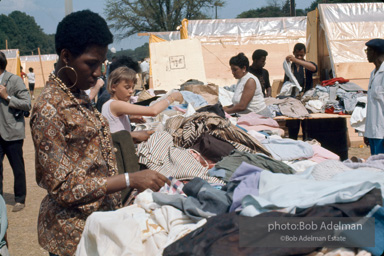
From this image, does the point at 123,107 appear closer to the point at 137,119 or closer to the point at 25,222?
the point at 137,119

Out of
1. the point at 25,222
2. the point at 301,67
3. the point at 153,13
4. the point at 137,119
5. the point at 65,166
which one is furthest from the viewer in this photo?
the point at 153,13

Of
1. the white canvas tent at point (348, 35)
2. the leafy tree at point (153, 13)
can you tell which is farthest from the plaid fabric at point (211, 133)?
the leafy tree at point (153, 13)

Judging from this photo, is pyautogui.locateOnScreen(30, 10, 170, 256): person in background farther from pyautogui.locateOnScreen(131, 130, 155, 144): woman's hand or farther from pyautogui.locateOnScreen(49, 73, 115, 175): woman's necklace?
pyautogui.locateOnScreen(131, 130, 155, 144): woman's hand

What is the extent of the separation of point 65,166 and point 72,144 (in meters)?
0.11

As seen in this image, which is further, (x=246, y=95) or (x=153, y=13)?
(x=153, y=13)

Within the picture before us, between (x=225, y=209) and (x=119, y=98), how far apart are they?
2.07 metres

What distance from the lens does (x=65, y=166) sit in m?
1.81

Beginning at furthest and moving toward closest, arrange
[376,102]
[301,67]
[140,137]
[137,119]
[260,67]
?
[301,67], [260,67], [376,102], [137,119], [140,137]

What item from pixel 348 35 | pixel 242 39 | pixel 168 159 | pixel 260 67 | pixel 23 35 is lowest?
pixel 168 159

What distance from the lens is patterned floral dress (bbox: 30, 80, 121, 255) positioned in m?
1.79

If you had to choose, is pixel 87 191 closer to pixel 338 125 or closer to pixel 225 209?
pixel 225 209

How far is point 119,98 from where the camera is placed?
369cm

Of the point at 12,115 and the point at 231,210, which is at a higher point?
the point at 12,115

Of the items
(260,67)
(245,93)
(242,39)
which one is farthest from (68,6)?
(242,39)
